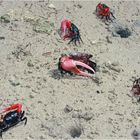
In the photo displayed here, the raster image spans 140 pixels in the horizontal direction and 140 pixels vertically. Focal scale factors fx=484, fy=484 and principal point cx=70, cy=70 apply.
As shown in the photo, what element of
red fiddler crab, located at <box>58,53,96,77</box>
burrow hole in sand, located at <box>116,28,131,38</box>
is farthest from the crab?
burrow hole in sand, located at <box>116,28,131,38</box>

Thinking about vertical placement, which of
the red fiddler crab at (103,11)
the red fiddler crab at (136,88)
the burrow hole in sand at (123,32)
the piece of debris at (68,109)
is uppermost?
the red fiddler crab at (103,11)

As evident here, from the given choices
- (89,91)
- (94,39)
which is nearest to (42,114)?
(89,91)

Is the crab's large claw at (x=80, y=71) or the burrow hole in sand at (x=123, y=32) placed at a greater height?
the burrow hole in sand at (x=123, y=32)

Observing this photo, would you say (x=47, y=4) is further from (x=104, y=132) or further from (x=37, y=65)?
(x=104, y=132)

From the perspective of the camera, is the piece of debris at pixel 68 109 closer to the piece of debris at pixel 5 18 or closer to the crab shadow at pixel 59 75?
the crab shadow at pixel 59 75

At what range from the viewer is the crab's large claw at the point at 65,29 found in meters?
7.07

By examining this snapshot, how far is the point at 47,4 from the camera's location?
7.70 m

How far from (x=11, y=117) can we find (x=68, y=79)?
1.03 meters

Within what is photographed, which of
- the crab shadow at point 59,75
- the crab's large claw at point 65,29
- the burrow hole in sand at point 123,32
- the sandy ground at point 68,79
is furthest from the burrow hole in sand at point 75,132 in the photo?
the burrow hole in sand at point 123,32

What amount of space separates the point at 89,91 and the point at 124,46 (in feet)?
3.91

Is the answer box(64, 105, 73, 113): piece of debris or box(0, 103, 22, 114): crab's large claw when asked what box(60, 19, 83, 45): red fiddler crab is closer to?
box(64, 105, 73, 113): piece of debris

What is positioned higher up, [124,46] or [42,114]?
[124,46]

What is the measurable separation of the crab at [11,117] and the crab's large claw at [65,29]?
1.64 metres

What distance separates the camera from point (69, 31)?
7059 millimetres
